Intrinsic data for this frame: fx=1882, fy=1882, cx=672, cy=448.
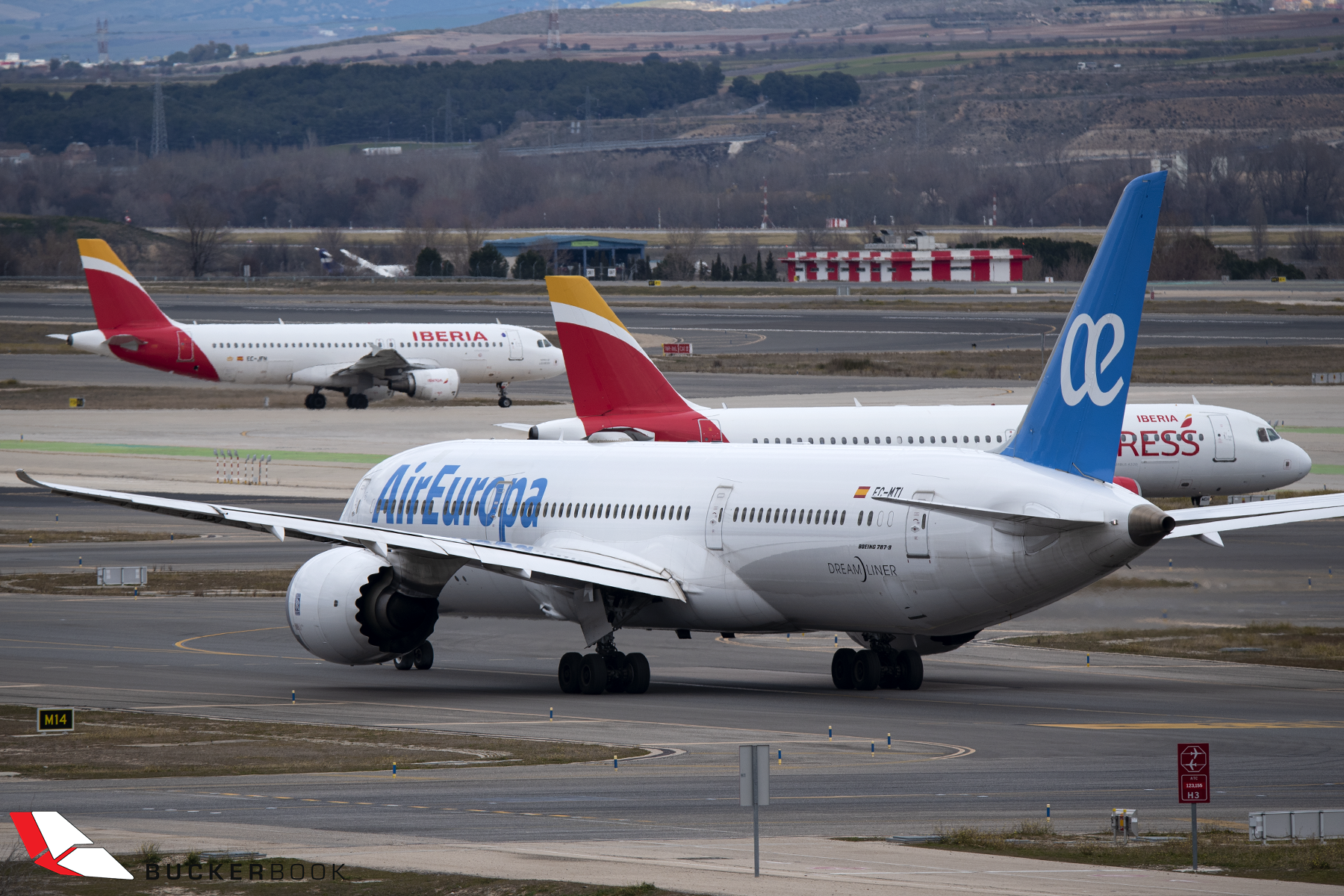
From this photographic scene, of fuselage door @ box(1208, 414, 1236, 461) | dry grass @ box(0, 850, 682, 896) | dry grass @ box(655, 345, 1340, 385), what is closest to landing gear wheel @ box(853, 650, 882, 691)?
dry grass @ box(0, 850, 682, 896)

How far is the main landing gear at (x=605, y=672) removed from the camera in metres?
31.5

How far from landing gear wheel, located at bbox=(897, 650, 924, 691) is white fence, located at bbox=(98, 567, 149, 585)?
22.6 meters

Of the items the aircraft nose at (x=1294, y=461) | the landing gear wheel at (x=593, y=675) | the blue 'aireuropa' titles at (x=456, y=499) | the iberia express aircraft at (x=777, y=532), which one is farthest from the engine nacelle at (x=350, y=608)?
the aircraft nose at (x=1294, y=461)

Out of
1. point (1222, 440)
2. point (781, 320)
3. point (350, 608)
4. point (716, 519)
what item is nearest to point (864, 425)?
point (1222, 440)

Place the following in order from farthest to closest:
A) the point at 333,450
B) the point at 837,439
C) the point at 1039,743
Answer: the point at 333,450 < the point at 837,439 < the point at 1039,743

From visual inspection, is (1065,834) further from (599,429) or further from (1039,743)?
(599,429)

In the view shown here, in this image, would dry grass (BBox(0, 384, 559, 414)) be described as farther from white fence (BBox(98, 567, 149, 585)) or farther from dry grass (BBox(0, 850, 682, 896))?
dry grass (BBox(0, 850, 682, 896))

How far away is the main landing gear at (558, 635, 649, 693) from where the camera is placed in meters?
31.5

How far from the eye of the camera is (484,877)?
16.5 meters

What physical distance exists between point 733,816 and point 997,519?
8.73m

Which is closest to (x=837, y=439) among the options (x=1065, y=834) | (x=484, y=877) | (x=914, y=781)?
(x=914, y=781)

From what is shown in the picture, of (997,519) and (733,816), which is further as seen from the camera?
(997,519)

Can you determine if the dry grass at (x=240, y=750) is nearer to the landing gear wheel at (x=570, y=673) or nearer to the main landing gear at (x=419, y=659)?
the landing gear wheel at (x=570, y=673)

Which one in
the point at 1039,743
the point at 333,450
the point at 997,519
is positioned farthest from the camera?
the point at 333,450
